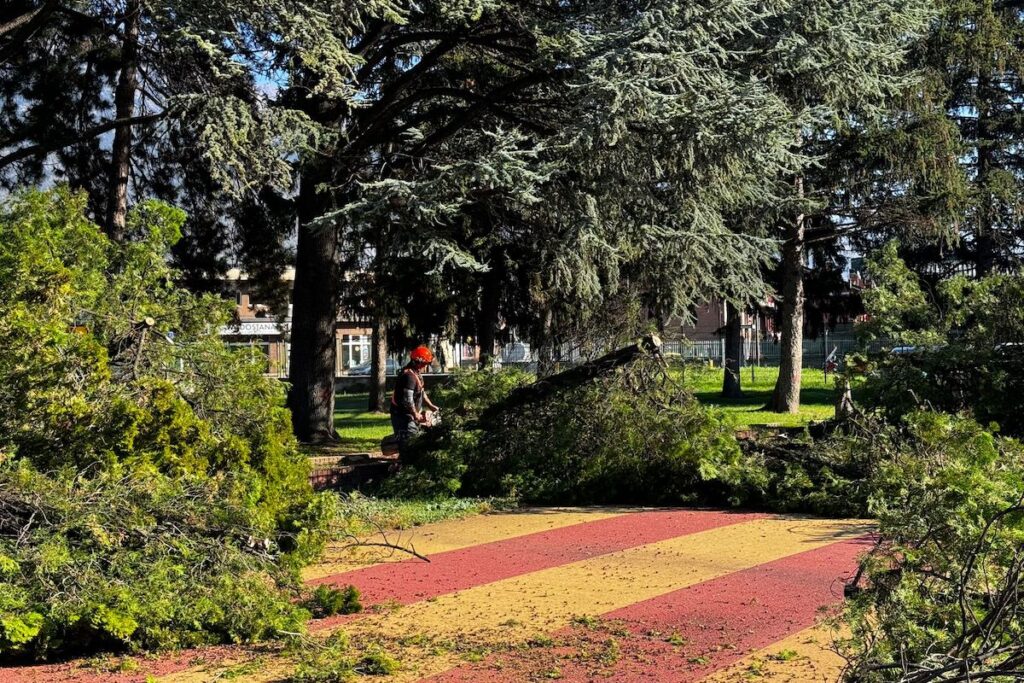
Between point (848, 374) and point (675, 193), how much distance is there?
12.1 feet

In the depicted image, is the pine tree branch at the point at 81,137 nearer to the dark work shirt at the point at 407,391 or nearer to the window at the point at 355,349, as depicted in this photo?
the dark work shirt at the point at 407,391

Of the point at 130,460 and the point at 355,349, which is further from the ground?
the point at 355,349

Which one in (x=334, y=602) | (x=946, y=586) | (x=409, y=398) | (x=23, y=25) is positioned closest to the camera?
(x=946, y=586)

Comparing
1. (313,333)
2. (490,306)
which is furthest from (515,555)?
(490,306)

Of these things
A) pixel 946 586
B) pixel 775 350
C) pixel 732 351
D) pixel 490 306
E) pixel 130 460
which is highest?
pixel 490 306

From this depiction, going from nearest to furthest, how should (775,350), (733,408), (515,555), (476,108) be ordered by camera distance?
(515,555) < (476,108) < (733,408) < (775,350)

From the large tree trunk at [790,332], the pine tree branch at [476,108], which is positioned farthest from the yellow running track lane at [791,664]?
the large tree trunk at [790,332]

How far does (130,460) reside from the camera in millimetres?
7160

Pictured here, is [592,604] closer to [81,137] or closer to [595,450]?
[595,450]

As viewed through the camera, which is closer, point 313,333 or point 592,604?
point 592,604

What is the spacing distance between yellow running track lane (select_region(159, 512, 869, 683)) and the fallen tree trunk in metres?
2.36

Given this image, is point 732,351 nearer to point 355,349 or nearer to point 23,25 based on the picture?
point 23,25

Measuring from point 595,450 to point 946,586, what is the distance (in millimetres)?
7842

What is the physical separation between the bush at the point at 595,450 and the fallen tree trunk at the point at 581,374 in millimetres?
97
